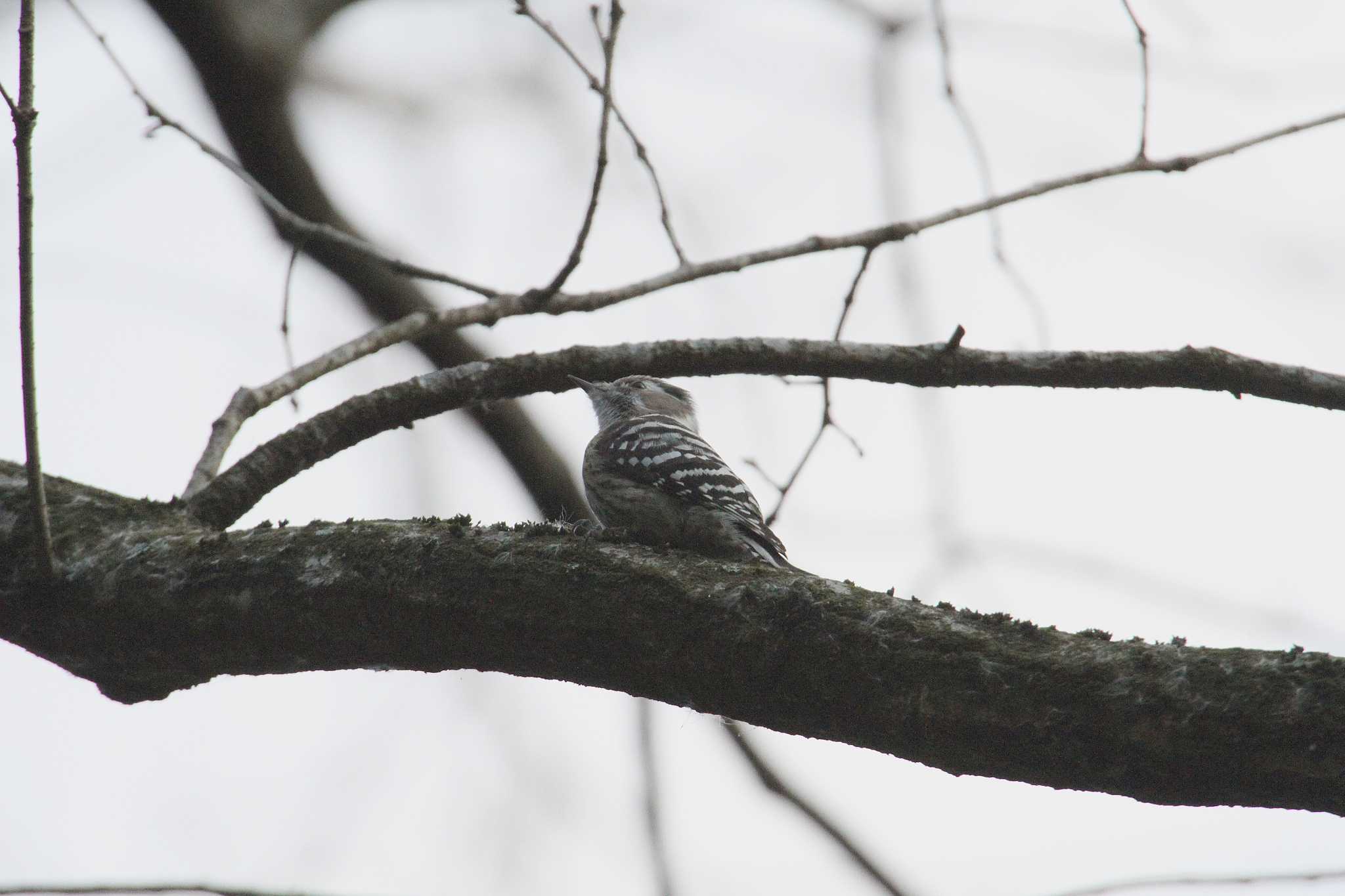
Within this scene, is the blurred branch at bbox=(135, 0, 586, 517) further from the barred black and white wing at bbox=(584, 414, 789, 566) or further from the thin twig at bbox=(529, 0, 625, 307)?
the thin twig at bbox=(529, 0, 625, 307)

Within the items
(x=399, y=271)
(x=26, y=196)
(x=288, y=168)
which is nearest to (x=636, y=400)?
(x=288, y=168)

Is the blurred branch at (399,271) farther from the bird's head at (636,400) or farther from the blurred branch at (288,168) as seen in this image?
the bird's head at (636,400)

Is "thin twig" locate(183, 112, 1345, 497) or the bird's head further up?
the bird's head

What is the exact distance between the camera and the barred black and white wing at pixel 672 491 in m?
4.80

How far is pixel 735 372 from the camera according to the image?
4.16m

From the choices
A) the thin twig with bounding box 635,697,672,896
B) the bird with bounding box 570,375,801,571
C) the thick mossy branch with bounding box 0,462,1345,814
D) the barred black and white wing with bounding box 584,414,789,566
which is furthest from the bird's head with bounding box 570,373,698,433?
the thick mossy branch with bounding box 0,462,1345,814

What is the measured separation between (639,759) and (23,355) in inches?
126

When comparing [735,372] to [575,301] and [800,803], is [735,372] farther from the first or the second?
[800,803]

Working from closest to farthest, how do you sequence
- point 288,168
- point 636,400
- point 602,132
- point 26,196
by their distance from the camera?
point 26,196, point 602,132, point 288,168, point 636,400

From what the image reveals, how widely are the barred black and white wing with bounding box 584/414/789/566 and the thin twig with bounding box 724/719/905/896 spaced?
2.55 feet

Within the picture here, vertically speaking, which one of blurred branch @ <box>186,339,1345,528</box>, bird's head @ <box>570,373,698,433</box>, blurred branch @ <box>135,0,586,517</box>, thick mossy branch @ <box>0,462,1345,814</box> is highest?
bird's head @ <box>570,373,698,433</box>

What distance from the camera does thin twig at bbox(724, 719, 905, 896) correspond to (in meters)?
4.43

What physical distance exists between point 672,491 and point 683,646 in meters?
2.33

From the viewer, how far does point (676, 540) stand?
5219 mm
